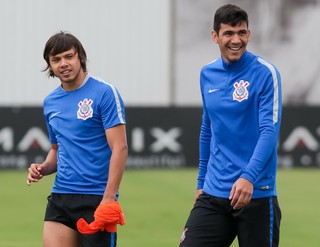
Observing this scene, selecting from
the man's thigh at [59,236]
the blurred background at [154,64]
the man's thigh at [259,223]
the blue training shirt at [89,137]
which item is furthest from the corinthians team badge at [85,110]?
the blurred background at [154,64]

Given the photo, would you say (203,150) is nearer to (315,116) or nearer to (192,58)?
(315,116)

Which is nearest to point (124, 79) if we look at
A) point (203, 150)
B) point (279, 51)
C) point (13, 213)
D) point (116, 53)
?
point (116, 53)

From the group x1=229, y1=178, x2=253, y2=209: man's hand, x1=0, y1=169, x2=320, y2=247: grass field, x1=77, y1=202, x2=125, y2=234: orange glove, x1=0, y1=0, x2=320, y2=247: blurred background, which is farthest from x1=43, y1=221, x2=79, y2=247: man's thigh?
x1=0, y1=0, x2=320, y2=247: blurred background

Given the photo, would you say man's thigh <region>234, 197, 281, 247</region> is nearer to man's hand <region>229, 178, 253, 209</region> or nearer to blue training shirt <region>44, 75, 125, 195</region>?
man's hand <region>229, 178, 253, 209</region>

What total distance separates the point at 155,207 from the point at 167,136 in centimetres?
707

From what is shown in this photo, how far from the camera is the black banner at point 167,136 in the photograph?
72.0ft

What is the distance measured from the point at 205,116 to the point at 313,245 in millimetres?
4726

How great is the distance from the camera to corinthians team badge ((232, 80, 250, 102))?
6820 millimetres

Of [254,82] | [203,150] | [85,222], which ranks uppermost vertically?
[254,82]

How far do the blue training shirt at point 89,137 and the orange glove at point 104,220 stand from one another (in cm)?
24

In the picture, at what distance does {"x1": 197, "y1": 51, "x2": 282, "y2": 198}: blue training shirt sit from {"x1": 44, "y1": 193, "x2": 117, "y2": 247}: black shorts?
75 centimetres

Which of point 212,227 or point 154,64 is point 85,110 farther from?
point 154,64

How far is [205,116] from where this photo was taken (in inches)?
286

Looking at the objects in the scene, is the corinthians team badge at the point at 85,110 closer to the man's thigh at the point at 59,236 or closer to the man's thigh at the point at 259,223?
the man's thigh at the point at 59,236
